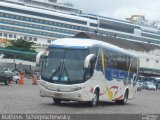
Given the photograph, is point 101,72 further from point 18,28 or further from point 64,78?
point 18,28

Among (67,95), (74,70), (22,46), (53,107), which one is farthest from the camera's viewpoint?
(22,46)

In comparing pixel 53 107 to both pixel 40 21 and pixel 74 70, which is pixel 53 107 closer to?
pixel 74 70

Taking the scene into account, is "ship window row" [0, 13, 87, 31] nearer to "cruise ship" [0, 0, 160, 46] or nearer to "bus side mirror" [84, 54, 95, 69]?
"cruise ship" [0, 0, 160, 46]

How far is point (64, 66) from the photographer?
63.7 ft

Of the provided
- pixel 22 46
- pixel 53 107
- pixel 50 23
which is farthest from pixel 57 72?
pixel 50 23

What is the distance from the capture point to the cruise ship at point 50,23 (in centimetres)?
13525

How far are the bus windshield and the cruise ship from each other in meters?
111

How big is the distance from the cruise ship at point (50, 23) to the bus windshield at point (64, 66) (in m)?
111

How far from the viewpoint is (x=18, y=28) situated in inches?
5344

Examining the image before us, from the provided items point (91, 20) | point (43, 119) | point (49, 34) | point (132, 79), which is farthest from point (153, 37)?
point (43, 119)

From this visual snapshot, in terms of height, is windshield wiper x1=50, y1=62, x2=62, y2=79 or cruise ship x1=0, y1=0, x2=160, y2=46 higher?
cruise ship x1=0, y1=0, x2=160, y2=46

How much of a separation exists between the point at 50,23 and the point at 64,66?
413 feet

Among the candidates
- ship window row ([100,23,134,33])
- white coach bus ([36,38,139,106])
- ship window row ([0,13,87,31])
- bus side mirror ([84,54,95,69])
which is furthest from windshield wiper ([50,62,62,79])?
ship window row ([100,23,134,33])

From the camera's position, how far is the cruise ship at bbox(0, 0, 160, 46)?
135 m
